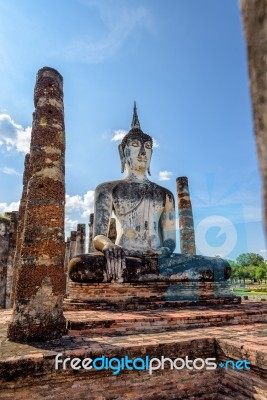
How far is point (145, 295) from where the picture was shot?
668cm

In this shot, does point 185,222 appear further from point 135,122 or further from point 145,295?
point 145,295

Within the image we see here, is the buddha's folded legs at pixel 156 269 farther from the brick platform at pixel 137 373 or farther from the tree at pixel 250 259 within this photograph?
the tree at pixel 250 259

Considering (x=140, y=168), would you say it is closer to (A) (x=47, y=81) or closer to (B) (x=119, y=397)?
(A) (x=47, y=81)

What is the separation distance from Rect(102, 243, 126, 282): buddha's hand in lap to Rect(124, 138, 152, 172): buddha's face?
299cm

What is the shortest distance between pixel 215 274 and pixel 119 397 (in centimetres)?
469

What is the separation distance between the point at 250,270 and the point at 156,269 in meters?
59.2

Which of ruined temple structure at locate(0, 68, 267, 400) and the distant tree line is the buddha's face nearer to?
ruined temple structure at locate(0, 68, 267, 400)

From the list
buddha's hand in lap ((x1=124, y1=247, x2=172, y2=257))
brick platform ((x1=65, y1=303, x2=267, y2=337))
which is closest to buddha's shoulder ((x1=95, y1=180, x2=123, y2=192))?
buddha's hand in lap ((x1=124, y1=247, x2=172, y2=257))

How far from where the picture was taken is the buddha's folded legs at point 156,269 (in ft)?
21.7

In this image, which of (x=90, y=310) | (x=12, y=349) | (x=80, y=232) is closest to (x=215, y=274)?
(x=90, y=310)

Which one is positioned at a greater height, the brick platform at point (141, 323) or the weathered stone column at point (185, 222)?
the weathered stone column at point (185, 222)

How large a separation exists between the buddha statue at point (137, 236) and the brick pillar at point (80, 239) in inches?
551

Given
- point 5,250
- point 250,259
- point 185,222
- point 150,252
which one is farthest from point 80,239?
point 250,259

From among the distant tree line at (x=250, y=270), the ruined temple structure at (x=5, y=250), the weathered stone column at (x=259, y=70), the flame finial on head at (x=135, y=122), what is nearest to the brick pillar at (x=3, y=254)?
the ruined temple structure at (x=5, y=250)
